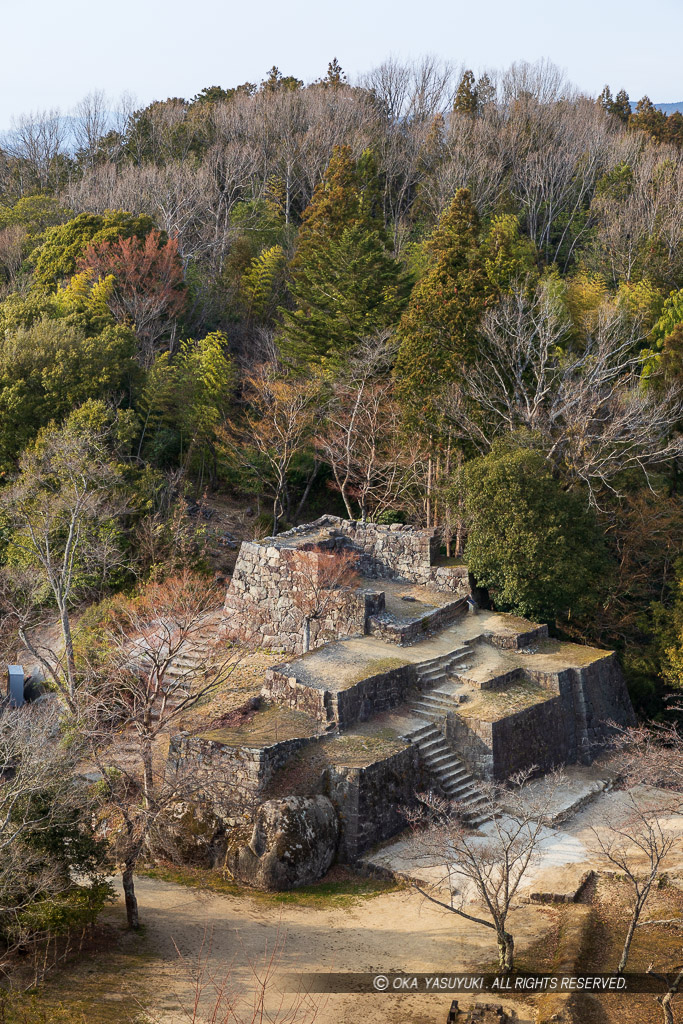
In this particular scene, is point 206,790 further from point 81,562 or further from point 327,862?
point 81,562

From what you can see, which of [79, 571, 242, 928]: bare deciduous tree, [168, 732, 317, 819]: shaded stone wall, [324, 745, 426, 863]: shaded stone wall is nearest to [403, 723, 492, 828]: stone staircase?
[324, 745, 426, 863]: shaded stone wall

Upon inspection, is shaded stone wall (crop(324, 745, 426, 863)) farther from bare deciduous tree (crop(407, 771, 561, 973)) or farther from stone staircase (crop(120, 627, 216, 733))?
stone staircase (crop(120, 627, 216, 733))

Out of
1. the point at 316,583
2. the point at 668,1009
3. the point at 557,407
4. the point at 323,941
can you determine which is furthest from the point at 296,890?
the point at 557,407

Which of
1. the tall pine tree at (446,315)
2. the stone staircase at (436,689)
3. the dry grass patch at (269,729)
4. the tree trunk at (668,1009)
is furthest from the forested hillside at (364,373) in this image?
the tree trunk at (668,1009)

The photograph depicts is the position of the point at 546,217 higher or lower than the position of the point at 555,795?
higher

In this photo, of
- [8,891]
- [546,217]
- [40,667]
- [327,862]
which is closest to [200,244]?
[546,217]

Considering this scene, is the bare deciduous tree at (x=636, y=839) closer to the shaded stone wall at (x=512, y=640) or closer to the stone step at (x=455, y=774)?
the stone step at (x=455, y=774)
